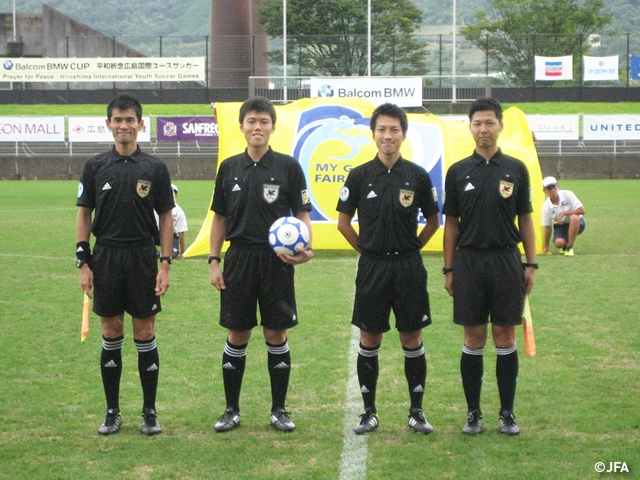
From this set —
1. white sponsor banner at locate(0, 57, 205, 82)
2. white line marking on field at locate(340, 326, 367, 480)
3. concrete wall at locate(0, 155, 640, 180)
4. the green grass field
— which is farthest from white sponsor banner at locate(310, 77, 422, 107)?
white sponsor banner at locate(0, 57, 205, 82)

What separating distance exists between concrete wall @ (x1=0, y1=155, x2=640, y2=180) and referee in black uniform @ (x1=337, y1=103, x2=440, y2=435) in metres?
26.4

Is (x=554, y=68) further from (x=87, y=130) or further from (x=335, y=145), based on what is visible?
(x=335, y=145)

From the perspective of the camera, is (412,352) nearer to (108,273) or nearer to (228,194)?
(228,194)

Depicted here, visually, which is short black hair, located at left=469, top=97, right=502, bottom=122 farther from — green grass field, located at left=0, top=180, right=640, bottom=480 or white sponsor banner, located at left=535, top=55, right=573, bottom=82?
white sponsor banner, located at left=535, top=55, right=573, bottom=82

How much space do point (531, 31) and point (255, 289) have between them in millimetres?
55874

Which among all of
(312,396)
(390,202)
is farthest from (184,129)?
(390,202)

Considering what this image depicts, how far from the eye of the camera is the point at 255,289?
528 cm

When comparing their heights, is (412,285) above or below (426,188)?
below

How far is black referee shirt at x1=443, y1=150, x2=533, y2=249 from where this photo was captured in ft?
16.9

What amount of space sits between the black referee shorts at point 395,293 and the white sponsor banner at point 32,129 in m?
28.7

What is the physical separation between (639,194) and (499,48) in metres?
24.4

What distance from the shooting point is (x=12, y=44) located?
46.0 m

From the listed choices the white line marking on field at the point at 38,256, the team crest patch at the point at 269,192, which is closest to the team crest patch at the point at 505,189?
the team crest patch at the point at 269,192

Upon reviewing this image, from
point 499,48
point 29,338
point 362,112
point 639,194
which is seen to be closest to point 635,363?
point 29,338
